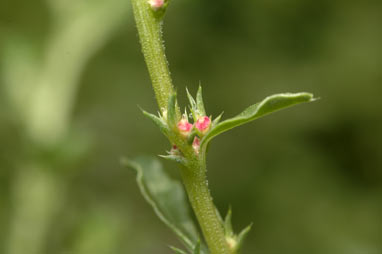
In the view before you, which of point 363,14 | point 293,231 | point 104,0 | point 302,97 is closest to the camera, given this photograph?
point 302,97

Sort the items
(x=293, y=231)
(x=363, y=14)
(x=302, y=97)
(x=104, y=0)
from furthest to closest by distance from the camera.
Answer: (x=363, y=14), (x=293, y=231), (x=104, y=0), (x=302, y=97)

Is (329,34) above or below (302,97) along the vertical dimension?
below

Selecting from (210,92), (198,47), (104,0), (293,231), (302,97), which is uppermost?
(104,0)

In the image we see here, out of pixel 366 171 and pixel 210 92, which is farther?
pixel 210 92

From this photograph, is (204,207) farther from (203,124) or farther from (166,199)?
(166,199)

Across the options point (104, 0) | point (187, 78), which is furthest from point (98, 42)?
point (187, 78)

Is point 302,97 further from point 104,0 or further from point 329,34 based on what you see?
point 329,34
